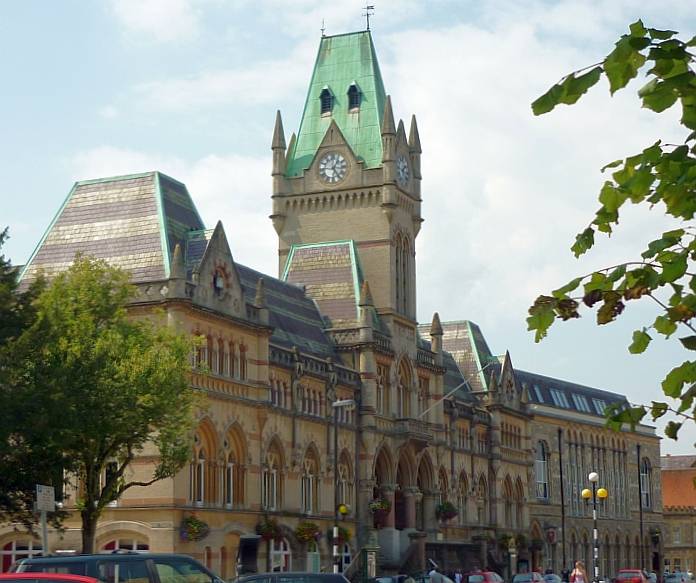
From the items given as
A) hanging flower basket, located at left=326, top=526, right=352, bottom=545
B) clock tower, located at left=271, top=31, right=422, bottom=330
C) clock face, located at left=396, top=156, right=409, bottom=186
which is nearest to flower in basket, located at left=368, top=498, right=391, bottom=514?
hanging flower basket, located at left=326, top=526, right=352, bottom=545

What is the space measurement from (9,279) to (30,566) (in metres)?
16.5

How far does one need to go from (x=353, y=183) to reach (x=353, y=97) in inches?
218

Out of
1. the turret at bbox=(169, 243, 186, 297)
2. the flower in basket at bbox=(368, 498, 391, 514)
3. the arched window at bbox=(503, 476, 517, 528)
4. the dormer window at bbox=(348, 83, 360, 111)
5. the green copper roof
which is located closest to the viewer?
the turret at bbox=(169, 243, 186, 297)

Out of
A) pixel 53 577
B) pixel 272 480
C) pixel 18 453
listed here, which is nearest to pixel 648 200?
pixel 53 577

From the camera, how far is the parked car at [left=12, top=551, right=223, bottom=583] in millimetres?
21234

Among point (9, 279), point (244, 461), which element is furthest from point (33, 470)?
point (244, 461)

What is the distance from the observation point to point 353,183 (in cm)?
7625

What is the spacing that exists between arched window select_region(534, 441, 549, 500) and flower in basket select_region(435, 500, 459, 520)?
84.4ft

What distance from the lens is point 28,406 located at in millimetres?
34938

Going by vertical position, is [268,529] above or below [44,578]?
below

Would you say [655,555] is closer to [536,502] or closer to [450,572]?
[536,502]

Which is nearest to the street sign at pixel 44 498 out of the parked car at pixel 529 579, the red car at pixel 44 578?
the red car at pixel 44 578

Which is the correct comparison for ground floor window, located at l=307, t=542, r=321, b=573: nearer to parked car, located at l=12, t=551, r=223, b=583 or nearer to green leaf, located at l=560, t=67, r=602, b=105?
parked car, located at l=12, t=551, r=223, b=583

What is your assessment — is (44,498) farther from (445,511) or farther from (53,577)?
(445,511)
